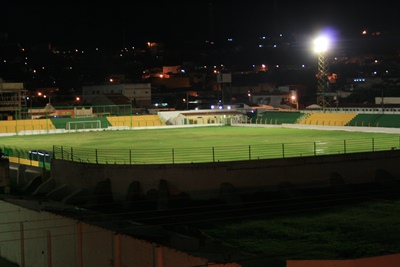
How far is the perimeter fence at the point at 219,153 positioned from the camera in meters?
17.4

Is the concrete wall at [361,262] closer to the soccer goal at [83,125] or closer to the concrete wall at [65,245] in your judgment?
the concrete wall at [65,245]

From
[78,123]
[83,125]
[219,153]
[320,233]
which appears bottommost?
[320,233]

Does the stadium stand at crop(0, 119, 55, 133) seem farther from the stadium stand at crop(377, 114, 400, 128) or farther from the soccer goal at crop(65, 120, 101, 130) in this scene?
the stadium stand at crop(377, 114, 400, 128)

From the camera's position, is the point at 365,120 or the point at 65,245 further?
the point at 365,120

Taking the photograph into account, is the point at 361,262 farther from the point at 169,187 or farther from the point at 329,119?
the point at 329,119

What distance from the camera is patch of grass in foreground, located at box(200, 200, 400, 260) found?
1044cm

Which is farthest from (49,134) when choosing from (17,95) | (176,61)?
(176,61)

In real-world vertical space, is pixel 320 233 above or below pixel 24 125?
below

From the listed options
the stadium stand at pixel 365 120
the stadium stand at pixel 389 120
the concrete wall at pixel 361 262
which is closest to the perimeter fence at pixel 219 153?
the stadium stand at pixel 389 120

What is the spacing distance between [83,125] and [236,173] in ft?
71.1

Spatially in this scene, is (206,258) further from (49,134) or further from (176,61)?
(176,61)

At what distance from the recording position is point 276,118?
36719 mm

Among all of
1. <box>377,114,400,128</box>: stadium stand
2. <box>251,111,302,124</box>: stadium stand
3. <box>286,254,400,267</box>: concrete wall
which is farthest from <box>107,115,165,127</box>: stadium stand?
<box>286,254,400,267</box>: concrete wall

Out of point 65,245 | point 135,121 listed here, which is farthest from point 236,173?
point 135,121
